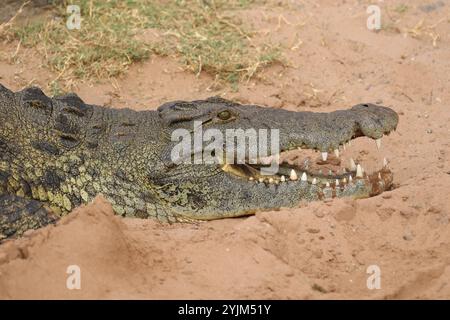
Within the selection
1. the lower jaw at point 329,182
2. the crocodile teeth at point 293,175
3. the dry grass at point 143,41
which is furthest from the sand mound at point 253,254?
the dry grass at point 143,41

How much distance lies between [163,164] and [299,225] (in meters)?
1.13

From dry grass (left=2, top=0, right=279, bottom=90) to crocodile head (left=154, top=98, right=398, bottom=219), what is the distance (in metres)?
2.03

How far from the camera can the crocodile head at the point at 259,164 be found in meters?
5.74

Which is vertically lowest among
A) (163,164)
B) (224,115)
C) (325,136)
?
(163,164)

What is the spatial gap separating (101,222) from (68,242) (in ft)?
0.91

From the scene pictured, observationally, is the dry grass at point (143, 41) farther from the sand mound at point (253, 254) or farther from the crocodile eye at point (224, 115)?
the sand mound at point (253, 254)

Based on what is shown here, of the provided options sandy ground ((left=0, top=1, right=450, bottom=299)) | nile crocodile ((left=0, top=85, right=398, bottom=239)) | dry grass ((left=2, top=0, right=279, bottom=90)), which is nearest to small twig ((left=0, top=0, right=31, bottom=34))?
dry grass ((left=2, top=0, right=279, bottom=90))

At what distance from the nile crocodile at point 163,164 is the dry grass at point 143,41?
191cm

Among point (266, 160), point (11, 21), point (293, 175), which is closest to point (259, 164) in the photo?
point (266, 160)

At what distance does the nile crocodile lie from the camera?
18.8 feet

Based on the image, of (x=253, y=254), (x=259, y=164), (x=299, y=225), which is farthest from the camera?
(x=259, y=164)

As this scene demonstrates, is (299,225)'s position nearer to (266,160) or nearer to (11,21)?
(266,160)

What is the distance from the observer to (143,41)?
8250 millimetres

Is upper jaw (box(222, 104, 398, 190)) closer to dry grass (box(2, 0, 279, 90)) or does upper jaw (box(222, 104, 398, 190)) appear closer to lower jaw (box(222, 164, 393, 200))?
lower jaw (box(222, 164, 393, 200))
